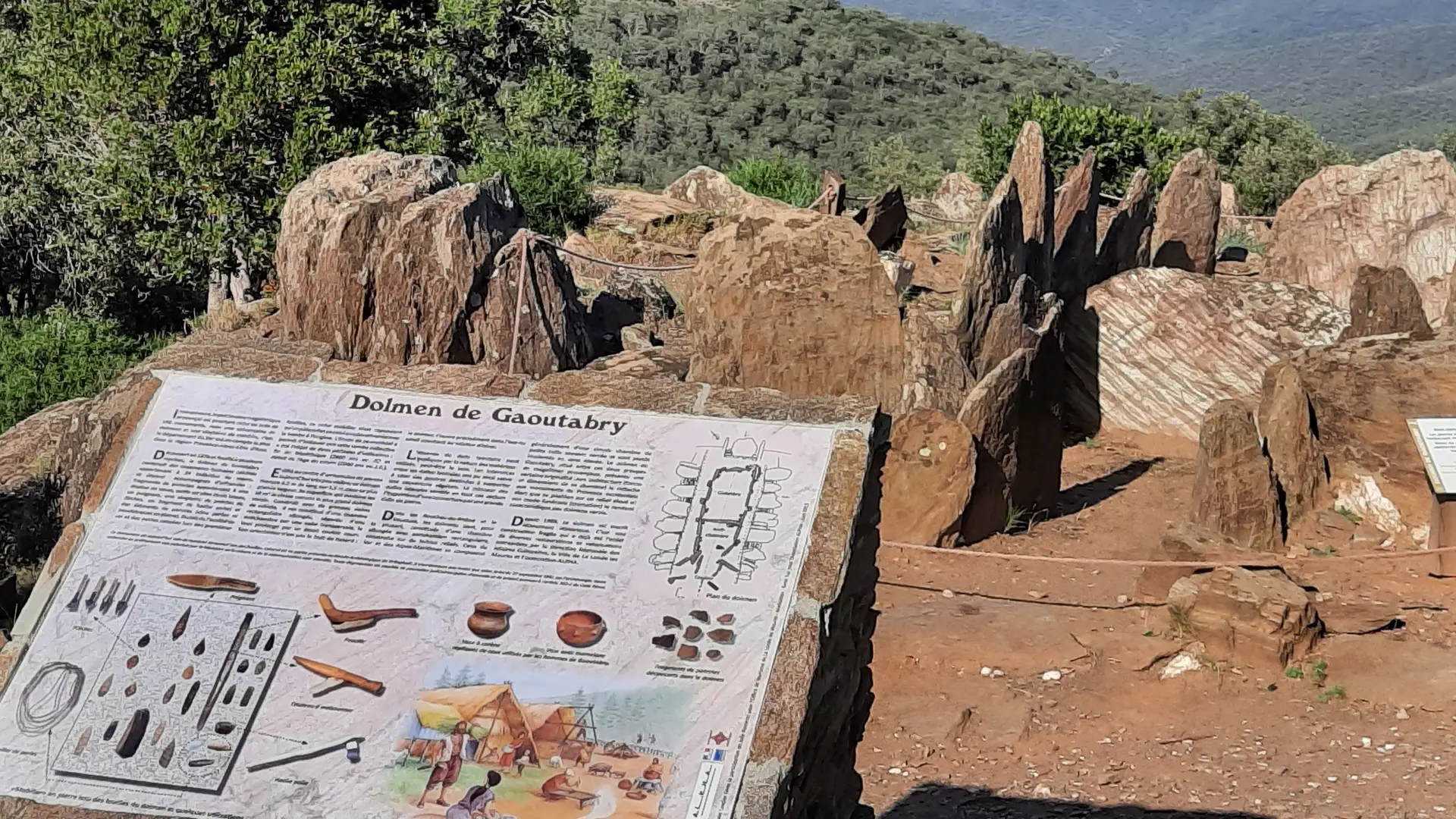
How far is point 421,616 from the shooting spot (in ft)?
11.3

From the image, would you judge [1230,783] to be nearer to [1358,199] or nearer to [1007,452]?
[1007,452]

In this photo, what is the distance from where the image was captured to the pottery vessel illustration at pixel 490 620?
3402 mm

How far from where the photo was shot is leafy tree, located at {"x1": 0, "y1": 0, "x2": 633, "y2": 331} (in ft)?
38.0

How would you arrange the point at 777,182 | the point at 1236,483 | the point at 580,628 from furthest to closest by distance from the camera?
the point at 777,182, the point at 1236,483, the point at 580,628

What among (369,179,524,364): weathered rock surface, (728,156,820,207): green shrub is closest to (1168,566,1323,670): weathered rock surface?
(369,179,524,364): weathered rock surface

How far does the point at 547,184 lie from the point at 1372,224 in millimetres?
7402

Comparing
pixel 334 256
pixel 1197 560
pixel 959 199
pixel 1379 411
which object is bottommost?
pixel 959 199

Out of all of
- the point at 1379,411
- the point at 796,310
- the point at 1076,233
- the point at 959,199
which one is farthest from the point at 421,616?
the point at 959,199

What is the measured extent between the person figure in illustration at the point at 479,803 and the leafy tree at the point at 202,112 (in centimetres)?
908

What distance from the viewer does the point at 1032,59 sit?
43812 millimetres

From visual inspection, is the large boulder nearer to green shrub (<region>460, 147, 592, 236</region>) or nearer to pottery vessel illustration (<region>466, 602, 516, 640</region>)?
green shrub (<region>460, 147, 592, 236</region>)

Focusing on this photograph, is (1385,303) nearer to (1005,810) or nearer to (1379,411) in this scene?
(1379,411)

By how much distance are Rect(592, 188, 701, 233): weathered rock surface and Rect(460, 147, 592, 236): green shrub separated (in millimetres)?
317

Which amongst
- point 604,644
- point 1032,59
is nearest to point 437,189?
point 604,644
